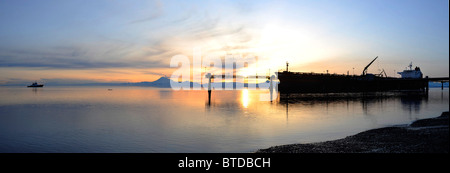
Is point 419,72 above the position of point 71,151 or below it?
above

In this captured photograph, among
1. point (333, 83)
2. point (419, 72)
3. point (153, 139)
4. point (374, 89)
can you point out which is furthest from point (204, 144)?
point (419, 72)

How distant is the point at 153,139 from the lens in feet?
88.8

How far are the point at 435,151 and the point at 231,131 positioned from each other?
19996mm

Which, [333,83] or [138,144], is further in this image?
[333,83]

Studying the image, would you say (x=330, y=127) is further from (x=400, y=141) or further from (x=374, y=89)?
(x=374, y=89)

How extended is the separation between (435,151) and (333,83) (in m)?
130

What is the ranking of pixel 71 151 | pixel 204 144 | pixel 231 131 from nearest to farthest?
pixel 71 151, pixel 204 144, pixel 231 131

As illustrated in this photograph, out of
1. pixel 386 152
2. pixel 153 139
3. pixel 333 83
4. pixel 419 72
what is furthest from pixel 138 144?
pixel 419 72

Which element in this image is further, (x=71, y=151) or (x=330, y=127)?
(x=330, y=127)

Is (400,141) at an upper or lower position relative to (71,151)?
upper
